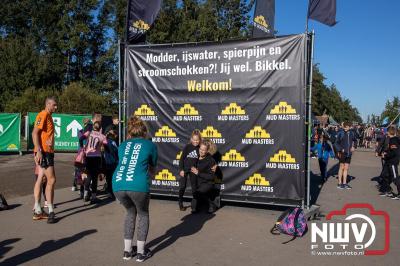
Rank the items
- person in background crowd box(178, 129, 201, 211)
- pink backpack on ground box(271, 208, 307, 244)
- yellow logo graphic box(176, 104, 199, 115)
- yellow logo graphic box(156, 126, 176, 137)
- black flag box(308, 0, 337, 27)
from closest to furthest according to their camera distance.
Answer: pink backpack on ground box(271, 208, 307, 244)
black flag box(308, 0, 337, 27)
person in background crowd box(178, 129, 201, 211)
yellow logo graphic box(176, 104, 199, 115)
yellow logo graphic box(156, 126, 176, 137)

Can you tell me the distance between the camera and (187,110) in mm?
8453

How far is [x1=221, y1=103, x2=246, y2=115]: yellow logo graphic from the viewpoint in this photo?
315 inches

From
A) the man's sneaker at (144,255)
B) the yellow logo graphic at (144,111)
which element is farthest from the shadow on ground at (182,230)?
the yellow logo graphic at (144,111)

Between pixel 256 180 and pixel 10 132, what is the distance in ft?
44.7

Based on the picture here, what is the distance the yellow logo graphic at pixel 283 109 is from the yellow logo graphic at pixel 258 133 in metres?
0.40

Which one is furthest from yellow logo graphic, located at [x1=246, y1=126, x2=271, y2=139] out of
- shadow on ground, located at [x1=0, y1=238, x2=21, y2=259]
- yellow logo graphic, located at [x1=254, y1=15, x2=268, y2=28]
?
yellow logo graphic, located at [x1=254, y1=15, x2=268, y2=28]

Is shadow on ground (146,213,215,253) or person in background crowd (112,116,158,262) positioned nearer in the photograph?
person in background crowd (112,116,158,262)

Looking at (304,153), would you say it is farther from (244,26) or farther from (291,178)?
(244,26)

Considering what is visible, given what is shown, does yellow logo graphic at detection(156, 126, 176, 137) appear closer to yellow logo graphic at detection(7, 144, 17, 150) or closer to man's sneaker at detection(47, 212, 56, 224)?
man's sneaker at detection(47, 212, 56, 224)

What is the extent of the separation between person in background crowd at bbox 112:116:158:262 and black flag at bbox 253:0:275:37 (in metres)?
8.70

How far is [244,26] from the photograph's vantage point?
44.3m

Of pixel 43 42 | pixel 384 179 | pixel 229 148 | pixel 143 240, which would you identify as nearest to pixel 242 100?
pixel 229 148

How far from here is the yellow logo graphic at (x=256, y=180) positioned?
7879 mm

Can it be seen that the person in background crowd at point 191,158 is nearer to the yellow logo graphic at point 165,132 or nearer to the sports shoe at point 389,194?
the yellow logo graphic at point 165,132
